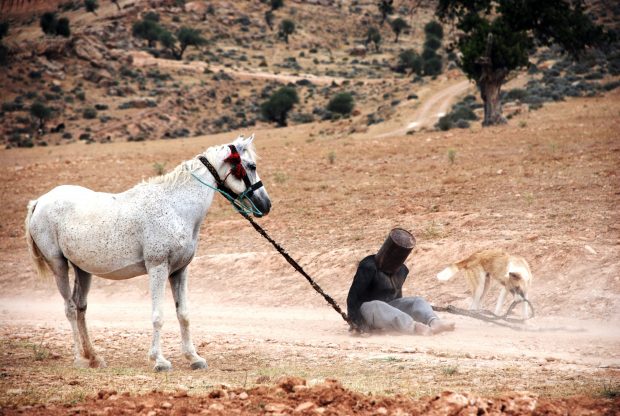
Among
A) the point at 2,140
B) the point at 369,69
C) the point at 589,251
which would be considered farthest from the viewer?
the point at 369,69

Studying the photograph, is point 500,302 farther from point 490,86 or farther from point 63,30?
point 63,30

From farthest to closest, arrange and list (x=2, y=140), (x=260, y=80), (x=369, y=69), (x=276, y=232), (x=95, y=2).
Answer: (x=95, y=2) → (x=369, y=69) → (x=260, y=80) → (x=2, y=140) → (x=276, y=232)

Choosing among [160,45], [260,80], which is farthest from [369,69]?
[160,45]

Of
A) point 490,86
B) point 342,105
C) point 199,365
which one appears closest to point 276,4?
point 342,105

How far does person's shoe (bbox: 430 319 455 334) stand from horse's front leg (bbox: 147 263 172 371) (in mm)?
3832

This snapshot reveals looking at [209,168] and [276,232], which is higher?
[209,168]

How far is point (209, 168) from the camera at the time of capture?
373 inches

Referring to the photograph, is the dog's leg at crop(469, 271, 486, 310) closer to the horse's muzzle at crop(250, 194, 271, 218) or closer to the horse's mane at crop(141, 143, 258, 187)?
the horse's muzzle at crop(250, 194, 271, 218)

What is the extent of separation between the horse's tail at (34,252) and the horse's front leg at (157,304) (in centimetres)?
191

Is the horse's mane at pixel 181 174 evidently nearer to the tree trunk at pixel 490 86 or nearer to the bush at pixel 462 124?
the tree trunk at pixel 490 86

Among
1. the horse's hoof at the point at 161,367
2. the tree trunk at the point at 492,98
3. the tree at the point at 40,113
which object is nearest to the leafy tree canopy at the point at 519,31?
the tree trunk at the point at 492,98

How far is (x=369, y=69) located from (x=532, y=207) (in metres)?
69.5

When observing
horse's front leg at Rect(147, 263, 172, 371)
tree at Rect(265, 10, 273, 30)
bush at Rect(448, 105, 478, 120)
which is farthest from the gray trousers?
tree at Rect(265, 10, 273, 30)

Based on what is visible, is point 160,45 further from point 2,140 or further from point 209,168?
point 209,168
